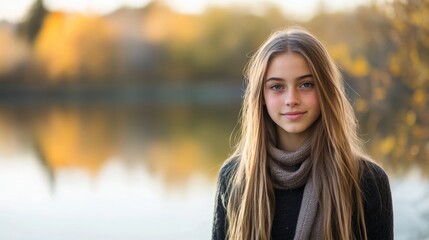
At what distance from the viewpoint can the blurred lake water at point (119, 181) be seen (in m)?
6.14

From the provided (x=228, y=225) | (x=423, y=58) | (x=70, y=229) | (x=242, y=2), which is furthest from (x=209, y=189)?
(x=242, y=2)

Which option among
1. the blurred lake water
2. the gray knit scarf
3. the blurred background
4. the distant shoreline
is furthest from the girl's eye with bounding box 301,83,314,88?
the distant shoreline

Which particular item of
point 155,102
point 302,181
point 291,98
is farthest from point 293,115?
point 155,102

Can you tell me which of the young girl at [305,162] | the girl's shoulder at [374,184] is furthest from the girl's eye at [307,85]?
the girl's shoulder at [374,184]

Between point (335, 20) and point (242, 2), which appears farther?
point (242, 2)

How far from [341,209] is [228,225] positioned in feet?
1.09

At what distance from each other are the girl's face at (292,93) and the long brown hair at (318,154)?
0.05 feet

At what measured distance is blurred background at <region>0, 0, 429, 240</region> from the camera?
5.29 m

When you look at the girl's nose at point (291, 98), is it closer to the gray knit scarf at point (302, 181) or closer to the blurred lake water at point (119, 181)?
the gray knit scarf at point (302, 181)

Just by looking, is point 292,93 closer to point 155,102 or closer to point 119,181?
point 119,181

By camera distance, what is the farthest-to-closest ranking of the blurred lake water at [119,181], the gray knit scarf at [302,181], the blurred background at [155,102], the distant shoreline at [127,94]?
the distant shoreline at [127,94], the blurred lake water at [119,181], the blurred background at [155,102], the gray knit scarf at [302,181]

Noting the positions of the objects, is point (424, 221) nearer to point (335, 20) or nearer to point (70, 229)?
point (70, 229)

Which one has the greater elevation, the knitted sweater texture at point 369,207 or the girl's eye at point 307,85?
the girl's eye at point 307,85

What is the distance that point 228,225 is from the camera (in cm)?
178
